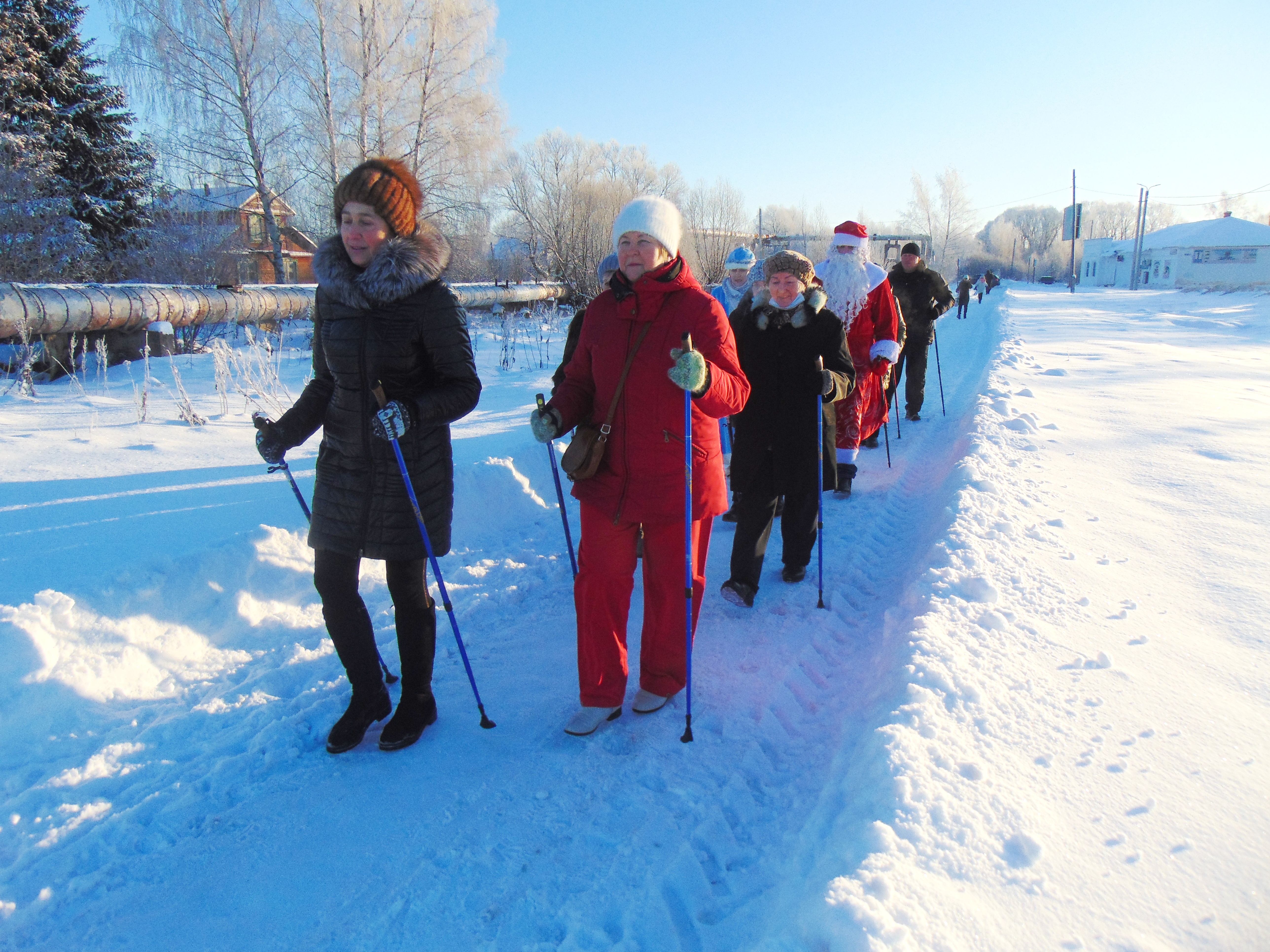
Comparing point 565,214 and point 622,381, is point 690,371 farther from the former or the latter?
point 565,214

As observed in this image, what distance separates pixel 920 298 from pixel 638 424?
6711 mm

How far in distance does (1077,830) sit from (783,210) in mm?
65184

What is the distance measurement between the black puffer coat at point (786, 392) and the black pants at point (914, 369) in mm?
4517

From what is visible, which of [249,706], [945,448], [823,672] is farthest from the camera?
[945,448]

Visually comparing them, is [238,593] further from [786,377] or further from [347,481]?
[786,377]

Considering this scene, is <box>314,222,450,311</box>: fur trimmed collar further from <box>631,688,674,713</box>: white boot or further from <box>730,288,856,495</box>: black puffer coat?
<box>730,288,856,495</box>: black puffer coat

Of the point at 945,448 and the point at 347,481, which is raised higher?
the point at 347,481

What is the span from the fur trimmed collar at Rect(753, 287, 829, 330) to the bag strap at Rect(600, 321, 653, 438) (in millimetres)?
1646

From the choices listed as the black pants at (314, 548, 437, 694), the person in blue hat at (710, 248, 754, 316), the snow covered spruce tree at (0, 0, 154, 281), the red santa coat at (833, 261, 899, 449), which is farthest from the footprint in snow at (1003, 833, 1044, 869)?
the snow covered spruce tree at (0, 0, 154, 281)

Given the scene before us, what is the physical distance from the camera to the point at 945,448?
23.3 feet

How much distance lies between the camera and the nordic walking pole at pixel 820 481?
396 centimetres

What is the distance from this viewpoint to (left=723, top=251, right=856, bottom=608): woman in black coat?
4109mm

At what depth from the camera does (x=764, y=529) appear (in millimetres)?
4102

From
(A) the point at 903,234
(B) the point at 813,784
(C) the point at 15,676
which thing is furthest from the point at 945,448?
(A) the point at 903,234
